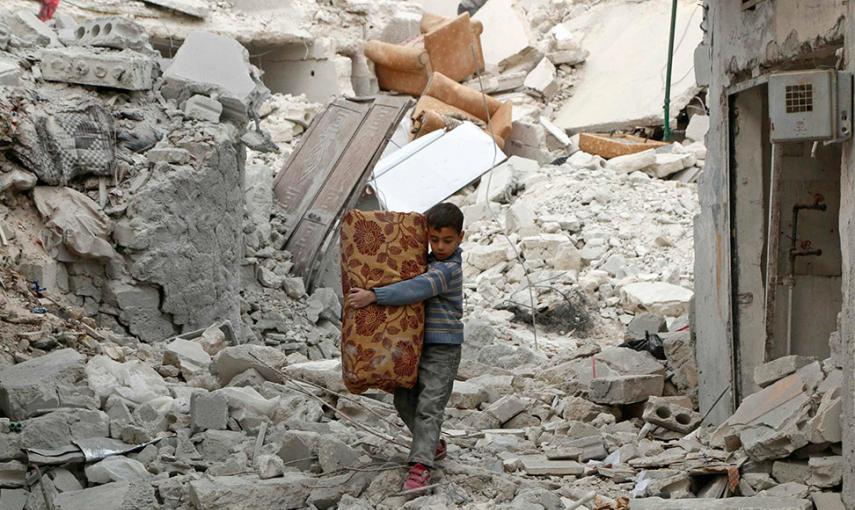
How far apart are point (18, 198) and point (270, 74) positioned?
41.8 feet

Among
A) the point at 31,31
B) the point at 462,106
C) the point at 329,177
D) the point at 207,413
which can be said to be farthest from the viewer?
the point at 462,106

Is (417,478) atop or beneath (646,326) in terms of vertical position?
beneath

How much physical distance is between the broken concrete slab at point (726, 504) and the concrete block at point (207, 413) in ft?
7.14

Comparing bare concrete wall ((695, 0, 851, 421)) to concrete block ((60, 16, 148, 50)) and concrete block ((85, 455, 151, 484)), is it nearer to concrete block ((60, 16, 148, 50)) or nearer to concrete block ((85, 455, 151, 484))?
concrete block ((85, 455, 151, 484))

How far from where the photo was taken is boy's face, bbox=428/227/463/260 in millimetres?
4859

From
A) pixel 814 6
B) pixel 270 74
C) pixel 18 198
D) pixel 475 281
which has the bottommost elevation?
pixel 475 281

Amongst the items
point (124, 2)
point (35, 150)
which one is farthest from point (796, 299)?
point (124, 2)

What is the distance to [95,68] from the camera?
8750 mm

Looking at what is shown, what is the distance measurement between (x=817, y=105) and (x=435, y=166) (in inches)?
425

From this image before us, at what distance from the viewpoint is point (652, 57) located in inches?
773

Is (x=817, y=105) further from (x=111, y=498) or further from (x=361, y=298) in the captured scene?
(x=111, y=498)

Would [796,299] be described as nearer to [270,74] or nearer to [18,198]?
[18,198]

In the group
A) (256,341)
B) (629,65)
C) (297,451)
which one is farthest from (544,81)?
(297,451)

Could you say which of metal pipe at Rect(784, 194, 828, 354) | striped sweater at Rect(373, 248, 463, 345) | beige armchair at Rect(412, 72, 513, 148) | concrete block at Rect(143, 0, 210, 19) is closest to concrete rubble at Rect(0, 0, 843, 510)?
striped sweater at Rect(373, 248, 463, 345)
